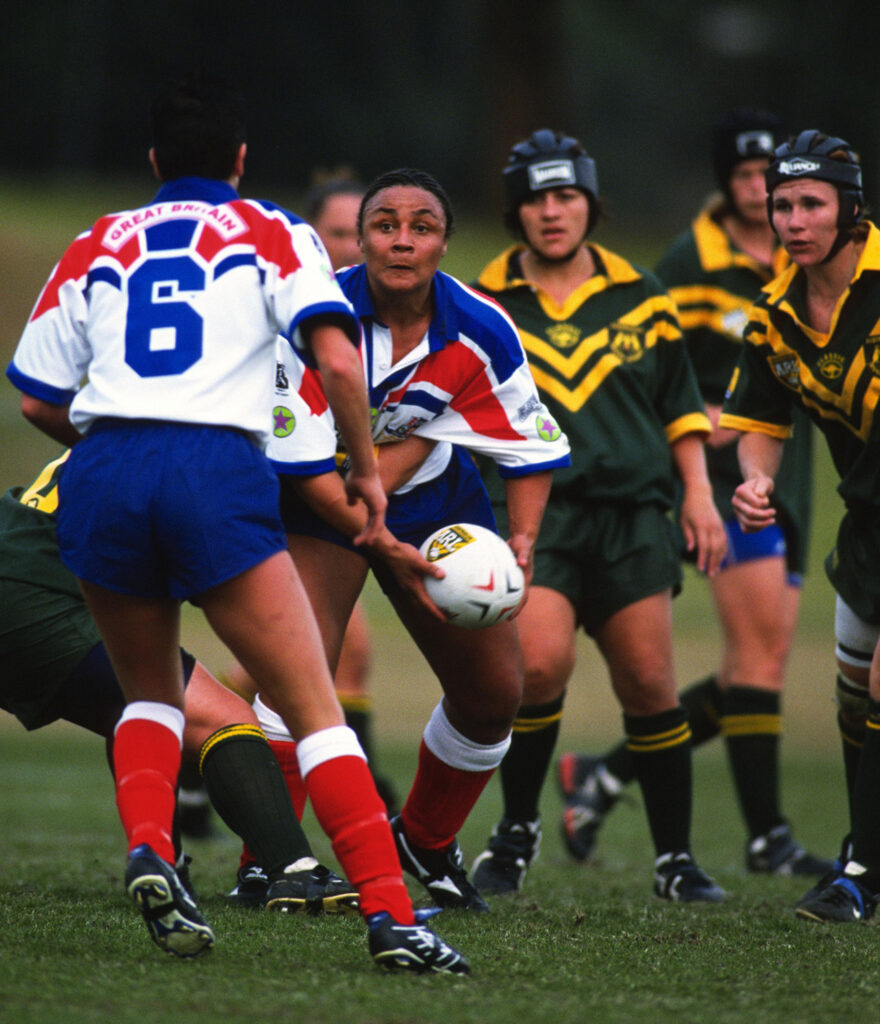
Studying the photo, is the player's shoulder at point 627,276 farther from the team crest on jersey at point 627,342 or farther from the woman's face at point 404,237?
the woman's face at point 404,237

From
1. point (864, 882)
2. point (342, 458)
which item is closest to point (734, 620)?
point (864, 882)

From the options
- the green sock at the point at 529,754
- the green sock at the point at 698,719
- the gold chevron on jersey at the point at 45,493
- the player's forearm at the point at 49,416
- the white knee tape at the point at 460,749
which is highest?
the player's forearm at the point at 49,416

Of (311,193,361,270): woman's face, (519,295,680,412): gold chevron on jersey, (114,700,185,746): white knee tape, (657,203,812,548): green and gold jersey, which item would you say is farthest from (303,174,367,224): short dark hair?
(114,700,185,746): white knee tape

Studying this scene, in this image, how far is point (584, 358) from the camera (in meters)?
4.94

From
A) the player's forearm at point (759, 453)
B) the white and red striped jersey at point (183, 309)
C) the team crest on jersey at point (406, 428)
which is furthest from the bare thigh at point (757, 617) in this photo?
the white and red striped jersey at point (183, 309)

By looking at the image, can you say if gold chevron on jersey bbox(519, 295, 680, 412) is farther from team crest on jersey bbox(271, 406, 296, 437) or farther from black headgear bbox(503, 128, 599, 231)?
team crest on jersey bbox(271, 406, 296, 437)

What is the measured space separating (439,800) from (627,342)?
1.67 m

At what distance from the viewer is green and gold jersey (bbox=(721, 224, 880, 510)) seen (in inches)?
167

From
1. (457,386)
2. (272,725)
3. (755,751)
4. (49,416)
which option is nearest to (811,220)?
(457,386)

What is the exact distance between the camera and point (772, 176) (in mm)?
4371

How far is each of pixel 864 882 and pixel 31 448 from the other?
16.4 m

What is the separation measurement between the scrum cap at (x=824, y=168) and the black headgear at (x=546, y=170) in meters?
0.74

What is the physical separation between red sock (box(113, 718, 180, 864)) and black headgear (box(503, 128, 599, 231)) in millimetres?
2454

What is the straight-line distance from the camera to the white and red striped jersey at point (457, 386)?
13.1 ft
